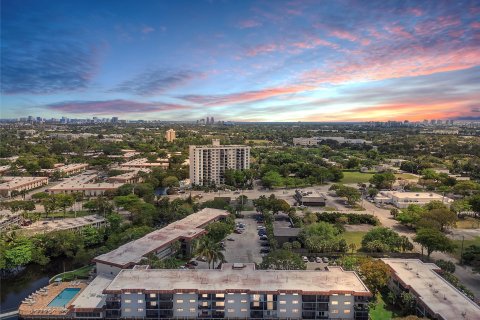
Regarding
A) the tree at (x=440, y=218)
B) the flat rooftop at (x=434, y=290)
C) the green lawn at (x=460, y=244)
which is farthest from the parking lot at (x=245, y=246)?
the green lawn at (x=460, y=244)

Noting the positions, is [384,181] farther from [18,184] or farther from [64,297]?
[18,184]

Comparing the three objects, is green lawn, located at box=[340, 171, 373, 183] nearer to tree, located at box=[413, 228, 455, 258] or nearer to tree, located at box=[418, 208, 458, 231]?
tree, located at box=[418, 208, 458, 231]

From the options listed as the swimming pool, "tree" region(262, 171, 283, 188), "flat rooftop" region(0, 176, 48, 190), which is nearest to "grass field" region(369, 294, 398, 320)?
the swimming pool

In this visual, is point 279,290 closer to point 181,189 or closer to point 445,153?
point 181,189

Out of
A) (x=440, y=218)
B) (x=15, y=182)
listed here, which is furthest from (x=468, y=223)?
(x=15, y=182)

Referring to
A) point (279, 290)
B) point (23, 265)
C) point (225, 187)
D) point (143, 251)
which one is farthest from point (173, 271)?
point (225, 187)
